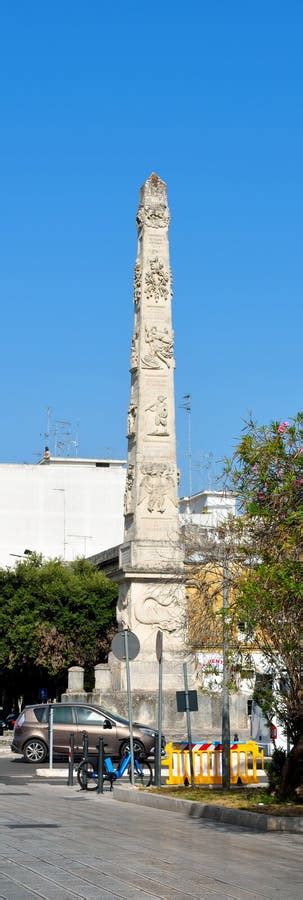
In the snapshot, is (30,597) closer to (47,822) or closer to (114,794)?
(114,794)

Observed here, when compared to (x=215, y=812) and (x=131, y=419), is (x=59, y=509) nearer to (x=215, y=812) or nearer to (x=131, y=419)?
(x=131, y=419)

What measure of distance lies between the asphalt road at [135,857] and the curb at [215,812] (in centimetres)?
21

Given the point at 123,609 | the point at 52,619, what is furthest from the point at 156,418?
the point at 52,619

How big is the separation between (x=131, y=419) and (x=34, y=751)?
9.91 metres

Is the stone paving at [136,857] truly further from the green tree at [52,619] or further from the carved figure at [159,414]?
the green tree at [52,619]

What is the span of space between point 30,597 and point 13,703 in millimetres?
10407

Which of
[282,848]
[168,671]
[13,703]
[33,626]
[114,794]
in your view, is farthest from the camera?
[13,703]

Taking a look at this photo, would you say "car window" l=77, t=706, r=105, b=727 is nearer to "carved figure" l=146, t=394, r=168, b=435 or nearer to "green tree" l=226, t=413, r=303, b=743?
"carved figure" l=146, t=394, r=168, b=435

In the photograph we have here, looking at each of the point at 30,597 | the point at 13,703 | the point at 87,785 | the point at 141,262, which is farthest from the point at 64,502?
the point at 87,785

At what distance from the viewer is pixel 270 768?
1983 centimetres

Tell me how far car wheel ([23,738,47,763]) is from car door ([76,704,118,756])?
4.61 feet

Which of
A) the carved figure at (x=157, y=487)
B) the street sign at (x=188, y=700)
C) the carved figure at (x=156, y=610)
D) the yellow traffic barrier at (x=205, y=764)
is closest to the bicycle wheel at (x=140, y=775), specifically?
the yellow traffic barrier at (x=205, y=764)

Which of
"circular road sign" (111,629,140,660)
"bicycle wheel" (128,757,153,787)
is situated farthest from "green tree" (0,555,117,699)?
"circular road sign" (111,629,140,660)

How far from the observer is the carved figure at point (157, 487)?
38938 millimetres
